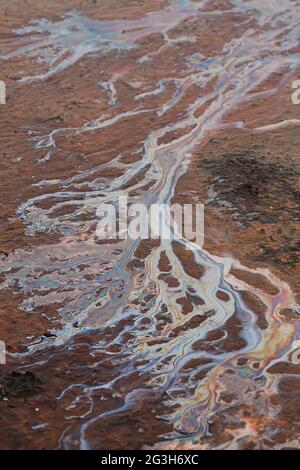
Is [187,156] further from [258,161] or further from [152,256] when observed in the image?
[152,256]

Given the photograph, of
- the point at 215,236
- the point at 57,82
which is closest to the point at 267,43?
the point at 57,82

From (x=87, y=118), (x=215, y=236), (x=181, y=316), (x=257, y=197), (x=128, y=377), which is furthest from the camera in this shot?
(x=87, y=118)

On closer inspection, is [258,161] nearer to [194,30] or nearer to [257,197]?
[257,197]

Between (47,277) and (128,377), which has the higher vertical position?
(47,277)

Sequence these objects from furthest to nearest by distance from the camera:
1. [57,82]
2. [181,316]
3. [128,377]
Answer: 1. [57,82]
2. [181,316]
3. [128,377]

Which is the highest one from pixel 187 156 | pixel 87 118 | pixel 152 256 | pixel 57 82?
pixel 57 82

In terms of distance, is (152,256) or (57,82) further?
(57,82)
